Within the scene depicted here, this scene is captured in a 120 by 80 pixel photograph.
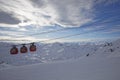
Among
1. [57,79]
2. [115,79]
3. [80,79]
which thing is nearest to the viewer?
[115,79]

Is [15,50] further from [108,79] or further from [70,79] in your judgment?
[108,79]

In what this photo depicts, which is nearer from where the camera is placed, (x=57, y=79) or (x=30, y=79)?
(x=57, y=79)

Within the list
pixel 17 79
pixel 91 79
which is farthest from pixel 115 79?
pixel 17 79

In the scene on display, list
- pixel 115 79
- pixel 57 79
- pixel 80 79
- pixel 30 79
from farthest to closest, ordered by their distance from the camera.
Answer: pixel 30 79 < pixel 57 79 < pixel 80 79 < pixel 115 79

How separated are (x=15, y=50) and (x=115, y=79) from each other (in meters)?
18.2

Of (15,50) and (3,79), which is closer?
(15,50)

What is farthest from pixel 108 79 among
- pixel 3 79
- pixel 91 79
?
pixel 3 79

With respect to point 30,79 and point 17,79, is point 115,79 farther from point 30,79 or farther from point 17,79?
point 17,79

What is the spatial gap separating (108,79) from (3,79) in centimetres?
2627

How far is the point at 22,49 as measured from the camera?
56.5 ft

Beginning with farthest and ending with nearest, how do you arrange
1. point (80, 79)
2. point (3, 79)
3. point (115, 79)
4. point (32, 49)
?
point (3, 79)
point (80, 79)
point (115, 79)
point (32, 49)

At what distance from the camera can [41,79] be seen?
3309 cm

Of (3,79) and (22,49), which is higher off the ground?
(22,49)

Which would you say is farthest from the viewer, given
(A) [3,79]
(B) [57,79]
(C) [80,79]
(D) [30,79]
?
(A) [3,79]
